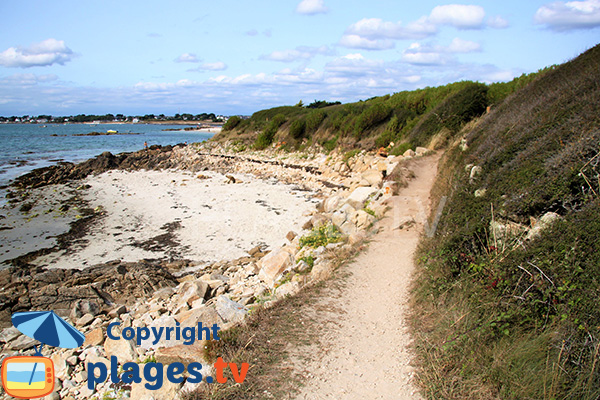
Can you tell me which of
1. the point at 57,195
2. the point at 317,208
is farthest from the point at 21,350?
the point at 57,195

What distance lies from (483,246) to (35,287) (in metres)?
10.4

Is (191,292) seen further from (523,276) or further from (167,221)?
(167,221)

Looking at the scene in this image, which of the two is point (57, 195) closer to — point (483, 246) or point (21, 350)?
point (21, 350)

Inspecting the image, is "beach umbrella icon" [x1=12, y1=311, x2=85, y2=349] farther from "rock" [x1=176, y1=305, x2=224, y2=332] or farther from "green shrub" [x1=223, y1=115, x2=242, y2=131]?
"green shrub" [x1=223, y1=115, x2=242, y2=131]

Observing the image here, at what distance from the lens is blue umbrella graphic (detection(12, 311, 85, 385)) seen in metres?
6.18

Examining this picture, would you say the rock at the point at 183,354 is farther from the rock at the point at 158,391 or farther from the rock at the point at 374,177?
the rock at the point at 374,177

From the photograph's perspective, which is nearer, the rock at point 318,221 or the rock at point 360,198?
the rock at point 318,221

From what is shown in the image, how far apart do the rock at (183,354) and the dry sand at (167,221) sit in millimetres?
6529

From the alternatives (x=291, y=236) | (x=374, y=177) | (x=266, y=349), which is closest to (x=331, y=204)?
(x=374, y=177)

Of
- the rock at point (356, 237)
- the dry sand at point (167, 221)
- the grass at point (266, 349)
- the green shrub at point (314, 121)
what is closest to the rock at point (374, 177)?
the dry sand at point (167, 221)

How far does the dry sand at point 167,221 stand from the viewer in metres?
12.8

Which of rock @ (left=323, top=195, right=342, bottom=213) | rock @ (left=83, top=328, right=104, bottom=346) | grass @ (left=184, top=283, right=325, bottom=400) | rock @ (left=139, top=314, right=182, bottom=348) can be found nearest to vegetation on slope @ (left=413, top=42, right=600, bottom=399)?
grass @ (left=184, top=283, right=325, bottom=400)

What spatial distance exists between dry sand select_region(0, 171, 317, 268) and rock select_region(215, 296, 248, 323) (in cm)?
545

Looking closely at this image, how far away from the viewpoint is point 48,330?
256 inches
